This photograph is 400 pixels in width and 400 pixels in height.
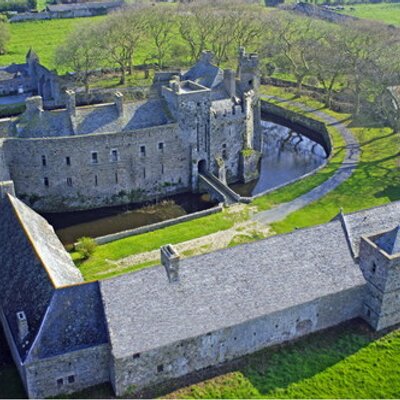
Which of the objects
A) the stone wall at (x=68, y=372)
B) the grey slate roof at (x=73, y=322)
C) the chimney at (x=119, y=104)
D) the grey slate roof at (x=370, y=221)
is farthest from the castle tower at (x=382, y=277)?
the chimney at (x=119, y=104)

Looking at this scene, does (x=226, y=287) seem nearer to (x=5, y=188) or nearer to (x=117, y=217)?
(x=5, y=188)

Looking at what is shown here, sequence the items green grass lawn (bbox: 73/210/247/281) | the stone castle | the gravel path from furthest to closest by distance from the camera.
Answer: the stone castle → the gravel path → green grass lawn (bbox: 73/210/247/281)

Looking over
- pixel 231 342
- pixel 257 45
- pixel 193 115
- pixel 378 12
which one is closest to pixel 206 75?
pixel 193 115

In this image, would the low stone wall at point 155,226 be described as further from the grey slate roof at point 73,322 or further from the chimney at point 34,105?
the grey slate roof at point 73,322

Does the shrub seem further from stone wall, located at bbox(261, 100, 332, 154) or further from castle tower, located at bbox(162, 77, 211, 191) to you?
stone wall, located at bbox(261, 100, 332, 154)

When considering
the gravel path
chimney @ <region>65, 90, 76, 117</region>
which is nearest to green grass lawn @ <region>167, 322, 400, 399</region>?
the gravel path

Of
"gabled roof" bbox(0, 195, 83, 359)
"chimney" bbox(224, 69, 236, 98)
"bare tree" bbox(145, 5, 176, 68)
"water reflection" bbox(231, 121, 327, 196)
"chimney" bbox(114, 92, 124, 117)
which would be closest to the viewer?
"gabled roof" bbox(0, 195, 83, 359)

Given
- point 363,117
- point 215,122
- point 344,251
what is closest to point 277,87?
point 363,117
